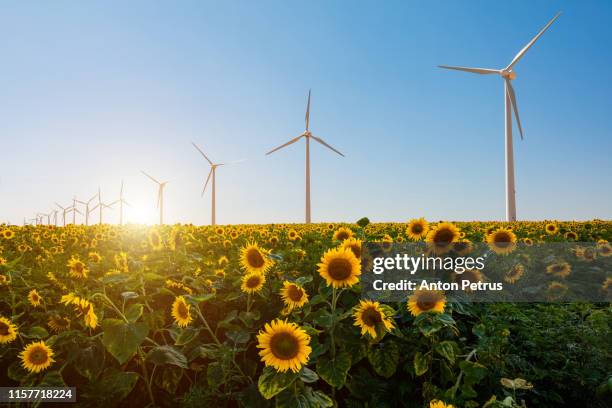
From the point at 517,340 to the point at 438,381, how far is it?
71.3 inches

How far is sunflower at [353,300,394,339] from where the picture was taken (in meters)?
3.27

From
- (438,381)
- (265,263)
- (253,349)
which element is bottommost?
(438,381)

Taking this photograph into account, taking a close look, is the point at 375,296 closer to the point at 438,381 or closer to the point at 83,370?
the point at 438,381

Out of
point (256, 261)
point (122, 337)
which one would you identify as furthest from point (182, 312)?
point (256, 261)

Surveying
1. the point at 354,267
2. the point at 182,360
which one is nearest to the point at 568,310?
the point at 354,267

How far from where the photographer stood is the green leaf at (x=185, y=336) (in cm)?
333

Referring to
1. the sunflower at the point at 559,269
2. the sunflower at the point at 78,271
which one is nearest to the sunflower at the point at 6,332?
the sunflower at the point at 78,271

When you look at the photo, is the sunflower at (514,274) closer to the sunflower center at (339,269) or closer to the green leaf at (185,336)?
the sunflower center at (339,269)

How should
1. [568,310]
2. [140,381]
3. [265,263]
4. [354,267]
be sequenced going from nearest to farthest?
[354,267]
[140,381]
[265,263]
[568,310]

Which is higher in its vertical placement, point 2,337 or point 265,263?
point 265,263

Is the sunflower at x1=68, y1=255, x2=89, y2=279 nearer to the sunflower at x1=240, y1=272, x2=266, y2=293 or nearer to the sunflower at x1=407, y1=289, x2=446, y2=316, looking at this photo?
the sunflower at x1=240, y1=272, x2=266, y2=293

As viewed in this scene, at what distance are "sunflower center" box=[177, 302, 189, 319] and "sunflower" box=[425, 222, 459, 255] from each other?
9.04ft

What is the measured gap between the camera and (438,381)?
12.6 ft

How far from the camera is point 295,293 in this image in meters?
3.77
